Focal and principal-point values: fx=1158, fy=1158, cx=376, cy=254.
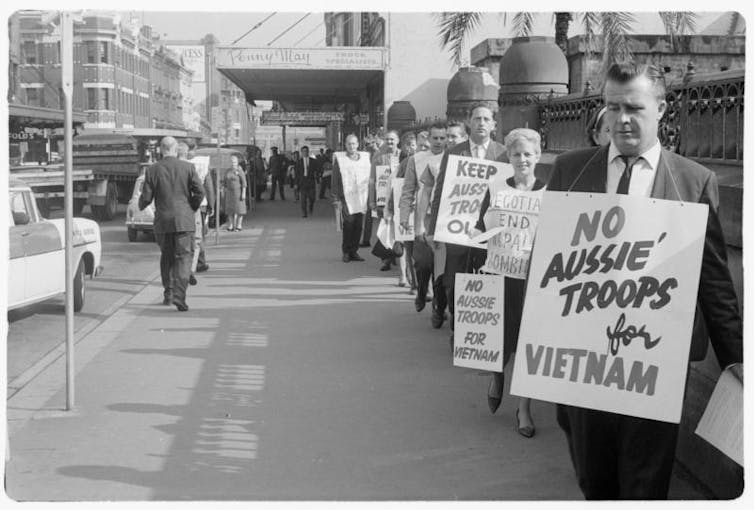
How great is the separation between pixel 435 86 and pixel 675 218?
2845 centimetres

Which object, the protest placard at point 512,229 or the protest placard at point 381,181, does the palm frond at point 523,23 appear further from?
the protest placard at point 512,229

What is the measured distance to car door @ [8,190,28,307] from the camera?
411 inches

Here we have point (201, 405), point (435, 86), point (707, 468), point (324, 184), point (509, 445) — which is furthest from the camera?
point (324, 184)

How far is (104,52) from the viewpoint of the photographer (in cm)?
8244

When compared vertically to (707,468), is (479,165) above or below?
above

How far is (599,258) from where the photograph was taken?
409cm

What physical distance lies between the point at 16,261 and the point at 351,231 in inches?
284

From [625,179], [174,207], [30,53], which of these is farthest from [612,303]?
[30,53]

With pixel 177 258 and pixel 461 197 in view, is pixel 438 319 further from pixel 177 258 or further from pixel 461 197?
pixel 177 258

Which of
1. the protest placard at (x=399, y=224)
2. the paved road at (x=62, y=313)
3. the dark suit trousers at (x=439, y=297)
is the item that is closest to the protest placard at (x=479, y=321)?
the dark suit trousers at (x=439, y=297)

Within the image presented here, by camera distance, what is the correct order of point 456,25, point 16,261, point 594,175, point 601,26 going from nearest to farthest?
point 594,175, point 16,261, point 601,26, point 456,25

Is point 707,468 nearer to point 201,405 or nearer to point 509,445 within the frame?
point 509,445

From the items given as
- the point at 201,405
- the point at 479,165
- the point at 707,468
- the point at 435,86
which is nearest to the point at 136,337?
the point at 201,405

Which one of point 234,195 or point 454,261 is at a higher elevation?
point 454,261
